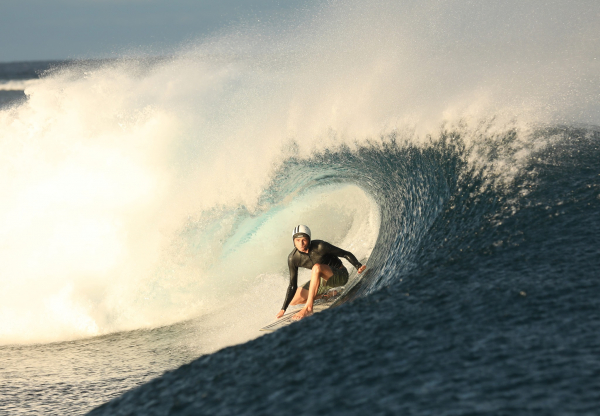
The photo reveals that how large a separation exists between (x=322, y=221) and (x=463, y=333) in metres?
7.44

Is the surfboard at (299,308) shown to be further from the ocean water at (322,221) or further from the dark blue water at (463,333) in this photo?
the dark blue water at (463,333)

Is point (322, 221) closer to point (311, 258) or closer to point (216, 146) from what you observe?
point (216, 146)

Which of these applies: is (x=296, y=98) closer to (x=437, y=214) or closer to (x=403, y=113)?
(x=403, y=113)

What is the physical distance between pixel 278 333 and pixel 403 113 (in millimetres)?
4987

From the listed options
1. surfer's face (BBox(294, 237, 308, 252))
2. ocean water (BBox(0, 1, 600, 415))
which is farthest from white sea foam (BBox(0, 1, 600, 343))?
surfer's face (BBox(294, 237, 308, 252))

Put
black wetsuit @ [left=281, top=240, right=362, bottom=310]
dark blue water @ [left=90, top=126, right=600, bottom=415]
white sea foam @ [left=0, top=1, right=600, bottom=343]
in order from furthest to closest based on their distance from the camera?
white sea foam @ [left=0, top=1, right=600, bottom=343]
black wetsuit @ [left=281, top=240, right=362, bottom=310]
dark blue water @ [left=90, top=126, right=600, bottom=415]

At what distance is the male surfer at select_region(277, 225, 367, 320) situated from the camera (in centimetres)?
639

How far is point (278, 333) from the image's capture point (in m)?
3.77

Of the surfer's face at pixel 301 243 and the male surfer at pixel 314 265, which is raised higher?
the surfer's face at pixel 301 243

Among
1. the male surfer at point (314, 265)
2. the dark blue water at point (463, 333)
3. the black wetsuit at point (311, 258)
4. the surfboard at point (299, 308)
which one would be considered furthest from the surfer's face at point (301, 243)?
the dark blue water at point (463, 333)

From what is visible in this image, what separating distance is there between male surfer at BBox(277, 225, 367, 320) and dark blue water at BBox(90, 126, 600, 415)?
36.3 inches

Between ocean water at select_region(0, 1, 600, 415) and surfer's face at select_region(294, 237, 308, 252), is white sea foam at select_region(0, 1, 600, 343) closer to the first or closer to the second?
ocean water at select_region(0, 1, 600, 415)

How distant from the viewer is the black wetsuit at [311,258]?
21.6 ft

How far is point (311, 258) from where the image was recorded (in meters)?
6.72
